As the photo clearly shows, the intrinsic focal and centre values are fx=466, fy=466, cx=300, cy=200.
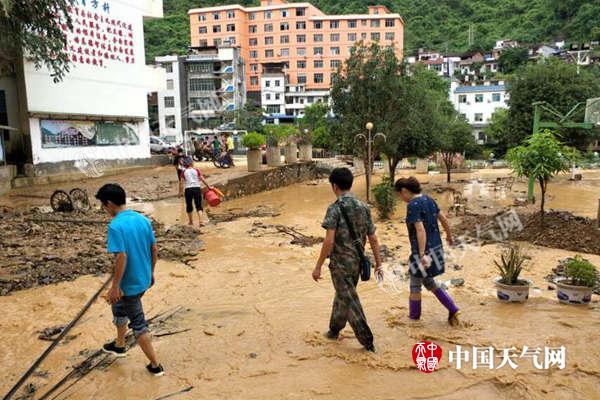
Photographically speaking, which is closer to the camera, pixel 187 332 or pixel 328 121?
pixel 187 332

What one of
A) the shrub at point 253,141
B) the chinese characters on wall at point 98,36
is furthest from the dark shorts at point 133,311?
the chinese characters on wall at point 98,36

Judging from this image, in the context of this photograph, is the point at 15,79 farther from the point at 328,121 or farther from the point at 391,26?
the point at 391,26

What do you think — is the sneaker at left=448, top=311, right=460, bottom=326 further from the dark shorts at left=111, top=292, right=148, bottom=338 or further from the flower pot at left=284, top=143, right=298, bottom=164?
the flower pot at left=284, top=143, right=298, bottom=164

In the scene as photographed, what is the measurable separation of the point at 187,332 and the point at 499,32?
9090 cm

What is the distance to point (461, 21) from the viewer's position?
90750 mm

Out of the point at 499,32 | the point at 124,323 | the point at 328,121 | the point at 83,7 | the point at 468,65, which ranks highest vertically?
the point at 499,32

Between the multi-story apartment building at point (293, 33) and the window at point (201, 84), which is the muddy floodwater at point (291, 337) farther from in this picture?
the multi-story apartment building at point (293, 33)

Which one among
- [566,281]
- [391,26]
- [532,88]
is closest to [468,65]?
[391,26]

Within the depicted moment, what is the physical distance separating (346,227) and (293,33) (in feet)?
260

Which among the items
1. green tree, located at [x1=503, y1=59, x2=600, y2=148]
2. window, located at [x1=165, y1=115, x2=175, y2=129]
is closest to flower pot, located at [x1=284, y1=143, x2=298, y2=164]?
green tree, located at [x1=503, y1=59, x2=600, y2=148]

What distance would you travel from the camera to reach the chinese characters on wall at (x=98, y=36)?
19.6m

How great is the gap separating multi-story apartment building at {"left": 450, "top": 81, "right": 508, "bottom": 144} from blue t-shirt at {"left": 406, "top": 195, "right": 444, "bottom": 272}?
55.0 meters

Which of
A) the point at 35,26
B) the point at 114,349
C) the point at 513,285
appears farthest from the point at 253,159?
the point at 114,349

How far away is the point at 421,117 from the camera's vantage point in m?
21.1
